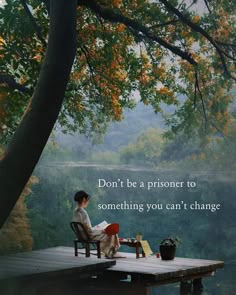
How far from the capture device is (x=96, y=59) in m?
9.34

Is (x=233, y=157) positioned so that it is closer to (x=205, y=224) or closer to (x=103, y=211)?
(x=205, y=224)

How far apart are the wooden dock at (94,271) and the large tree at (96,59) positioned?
3.58 feet

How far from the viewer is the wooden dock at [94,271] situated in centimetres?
661

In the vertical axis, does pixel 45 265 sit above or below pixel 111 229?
below

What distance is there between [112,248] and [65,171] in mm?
7336

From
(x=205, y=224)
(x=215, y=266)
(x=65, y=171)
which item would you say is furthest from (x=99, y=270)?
(x=205, y=224)

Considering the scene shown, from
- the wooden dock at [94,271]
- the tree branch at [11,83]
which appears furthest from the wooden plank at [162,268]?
the tree branch at [11,83]

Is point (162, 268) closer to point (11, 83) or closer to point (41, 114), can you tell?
point (11, 83)

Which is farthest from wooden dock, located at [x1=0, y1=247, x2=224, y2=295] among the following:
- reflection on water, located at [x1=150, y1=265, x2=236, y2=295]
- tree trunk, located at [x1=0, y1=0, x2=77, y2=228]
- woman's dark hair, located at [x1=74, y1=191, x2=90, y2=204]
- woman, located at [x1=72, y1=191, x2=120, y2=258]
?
reflection on water, located at [x1=150, y1=265, x2=236, y2=295]

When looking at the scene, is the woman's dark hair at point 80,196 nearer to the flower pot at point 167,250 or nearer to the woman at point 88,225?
the woman at point 88,225

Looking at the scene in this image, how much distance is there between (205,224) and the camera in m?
16.6

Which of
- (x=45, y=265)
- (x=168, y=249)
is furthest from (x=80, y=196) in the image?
(x=45, y=265)

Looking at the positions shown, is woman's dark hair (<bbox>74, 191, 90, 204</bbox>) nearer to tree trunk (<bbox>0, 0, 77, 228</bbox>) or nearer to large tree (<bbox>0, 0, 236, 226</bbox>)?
large tree (<bbox>0, 0, 236, 226</bbox>)

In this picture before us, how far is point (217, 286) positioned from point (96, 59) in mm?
7104
